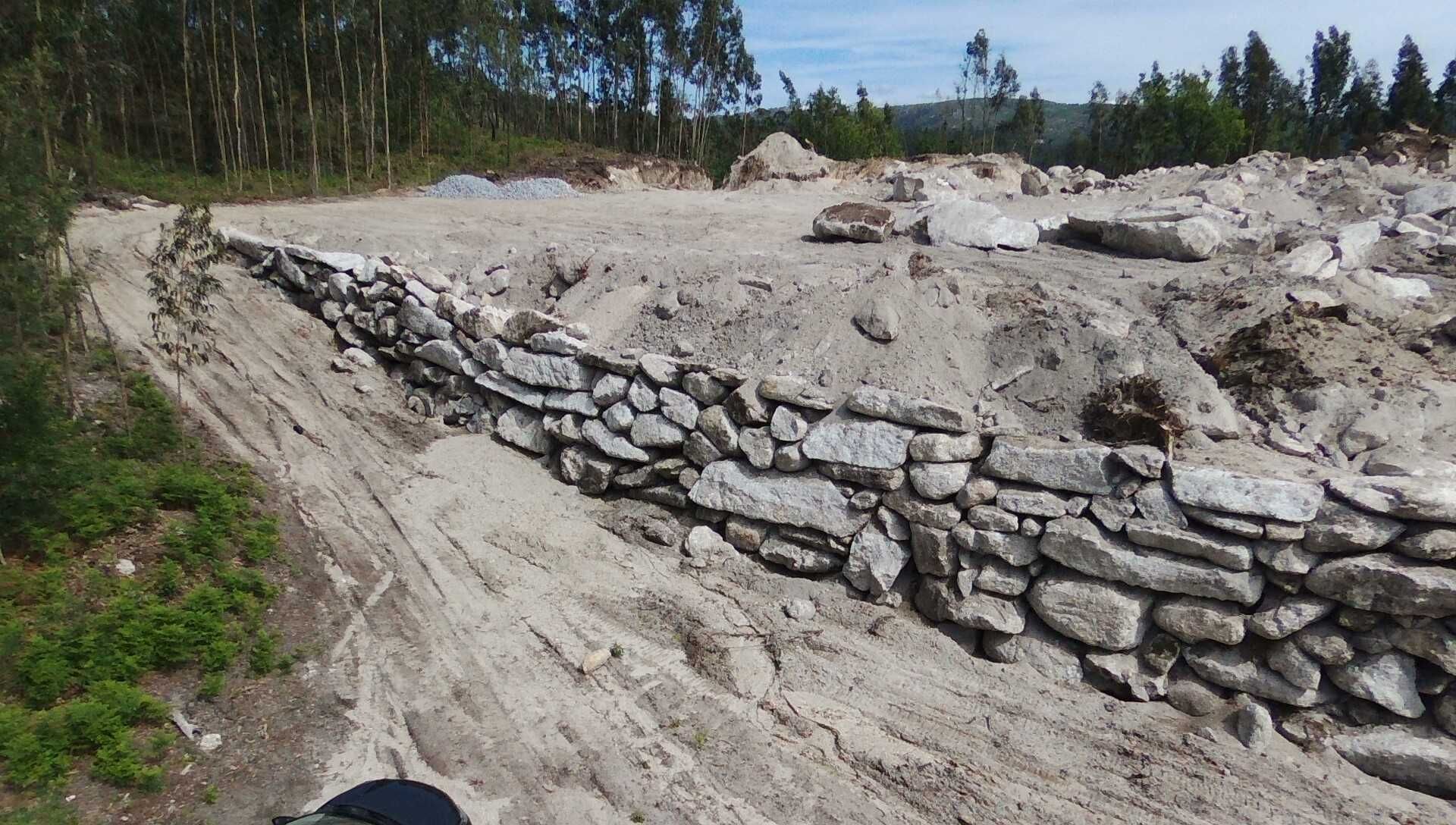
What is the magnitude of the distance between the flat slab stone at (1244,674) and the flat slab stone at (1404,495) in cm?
134

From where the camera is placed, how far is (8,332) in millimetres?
6957

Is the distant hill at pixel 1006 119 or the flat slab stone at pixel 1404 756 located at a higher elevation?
the distant hill at pixel 1006 119

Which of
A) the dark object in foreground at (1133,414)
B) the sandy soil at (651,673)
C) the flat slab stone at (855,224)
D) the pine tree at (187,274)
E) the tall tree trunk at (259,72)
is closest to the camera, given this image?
the sandy soil at (651,673)

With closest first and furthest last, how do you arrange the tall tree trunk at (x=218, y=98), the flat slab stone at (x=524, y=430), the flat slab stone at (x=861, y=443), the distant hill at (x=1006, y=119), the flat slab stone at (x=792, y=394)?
the flat slab stone at (x=861, y=443)
the flat slab stone at (x=792, y=394)
the flat slab stone at (x=524, y=430)
the tall tree trunk at (x=218, y=98)
the distant hill at (x=1006, y=119)

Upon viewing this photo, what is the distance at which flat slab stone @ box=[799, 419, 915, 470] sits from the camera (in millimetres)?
7074

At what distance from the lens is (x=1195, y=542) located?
5.90 meters

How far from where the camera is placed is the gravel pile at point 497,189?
20.8 m

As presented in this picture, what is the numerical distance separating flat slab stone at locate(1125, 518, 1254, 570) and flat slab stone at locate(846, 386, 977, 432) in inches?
61.0

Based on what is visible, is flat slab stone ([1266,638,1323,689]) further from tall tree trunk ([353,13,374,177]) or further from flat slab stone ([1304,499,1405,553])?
tall tree trunk ([353,13,374,177])

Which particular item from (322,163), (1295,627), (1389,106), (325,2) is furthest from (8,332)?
(1389,106)

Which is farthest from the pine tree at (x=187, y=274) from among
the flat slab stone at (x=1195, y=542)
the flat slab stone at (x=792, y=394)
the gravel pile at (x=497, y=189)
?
the gravel pile at (x=497, y=189)

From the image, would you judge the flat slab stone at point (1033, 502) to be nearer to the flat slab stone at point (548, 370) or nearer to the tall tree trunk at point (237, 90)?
the flat slab stone at point (548, 370)

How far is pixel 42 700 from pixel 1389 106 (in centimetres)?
4623

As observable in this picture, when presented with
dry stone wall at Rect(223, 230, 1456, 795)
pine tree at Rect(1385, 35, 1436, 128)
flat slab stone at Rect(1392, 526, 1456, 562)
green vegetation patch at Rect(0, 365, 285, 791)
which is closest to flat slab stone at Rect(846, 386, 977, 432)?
dry stone wall at Rect(223, 230, 1456, 795)
